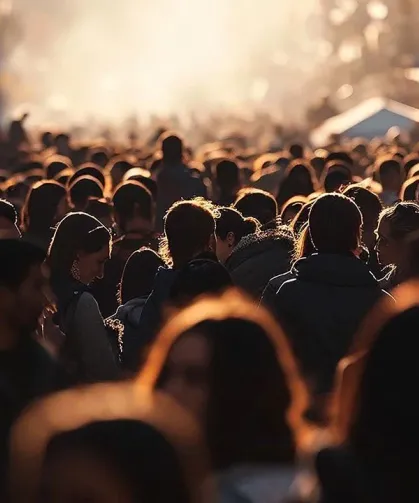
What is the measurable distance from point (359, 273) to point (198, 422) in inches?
107

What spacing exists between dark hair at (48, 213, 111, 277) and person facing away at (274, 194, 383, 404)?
0.85 metres

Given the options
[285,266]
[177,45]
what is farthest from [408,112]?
[177,45]

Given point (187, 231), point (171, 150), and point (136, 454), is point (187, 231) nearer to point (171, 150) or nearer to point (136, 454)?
point (136, 454)

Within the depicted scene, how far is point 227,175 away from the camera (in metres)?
12.0

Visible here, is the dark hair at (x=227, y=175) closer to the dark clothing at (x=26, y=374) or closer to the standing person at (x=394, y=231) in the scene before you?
the standing person at (x=394, y=231)

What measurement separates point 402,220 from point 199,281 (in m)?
1.82

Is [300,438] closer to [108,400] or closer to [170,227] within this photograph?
[108,400]

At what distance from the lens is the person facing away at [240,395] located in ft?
11.1

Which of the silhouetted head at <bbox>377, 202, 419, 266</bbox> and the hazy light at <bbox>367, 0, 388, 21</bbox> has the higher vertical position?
the hazy light at <bbox>367, 0, 388, 21</bbox>

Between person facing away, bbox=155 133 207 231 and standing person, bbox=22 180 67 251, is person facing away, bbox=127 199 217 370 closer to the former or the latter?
standing person, bbox=22 180 67 251

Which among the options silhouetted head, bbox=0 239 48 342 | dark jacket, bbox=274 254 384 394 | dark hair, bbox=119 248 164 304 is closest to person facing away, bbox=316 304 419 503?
silhouetted head, bbox=0 239 48 342

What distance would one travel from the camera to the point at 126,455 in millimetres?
2619

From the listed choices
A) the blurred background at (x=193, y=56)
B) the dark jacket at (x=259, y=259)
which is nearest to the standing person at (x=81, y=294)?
the dark jacket at (x=259, y=259)

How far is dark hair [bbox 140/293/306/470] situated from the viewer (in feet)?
11.2
